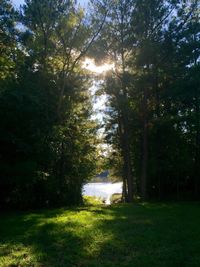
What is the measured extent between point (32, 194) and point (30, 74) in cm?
718

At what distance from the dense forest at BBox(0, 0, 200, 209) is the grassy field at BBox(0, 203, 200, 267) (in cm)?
686

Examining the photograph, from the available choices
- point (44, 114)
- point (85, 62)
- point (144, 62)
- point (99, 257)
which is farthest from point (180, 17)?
point (99, 257)

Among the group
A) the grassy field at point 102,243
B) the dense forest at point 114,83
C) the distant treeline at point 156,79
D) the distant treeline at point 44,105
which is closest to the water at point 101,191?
the distant treeline at point 44,105

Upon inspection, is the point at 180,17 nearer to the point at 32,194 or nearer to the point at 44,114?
the point at 44,114

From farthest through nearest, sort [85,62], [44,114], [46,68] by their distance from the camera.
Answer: [85,62]
[46,68]
[44,114]

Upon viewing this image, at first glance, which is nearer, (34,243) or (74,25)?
(34,243)

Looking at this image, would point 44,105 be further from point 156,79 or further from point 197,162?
point 197,162

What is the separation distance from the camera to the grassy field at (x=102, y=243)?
6.19 metres

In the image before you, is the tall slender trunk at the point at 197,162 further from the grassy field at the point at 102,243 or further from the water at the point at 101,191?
the grassy field at the point at 102,243

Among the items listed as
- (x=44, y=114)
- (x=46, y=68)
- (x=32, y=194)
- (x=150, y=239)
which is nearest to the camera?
(x=150, y=239)

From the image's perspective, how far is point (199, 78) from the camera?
68.5 feet

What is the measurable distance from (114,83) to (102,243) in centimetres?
1600

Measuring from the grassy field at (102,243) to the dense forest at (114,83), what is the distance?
686cm

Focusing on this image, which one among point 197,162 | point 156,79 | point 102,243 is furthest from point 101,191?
point 102,243
